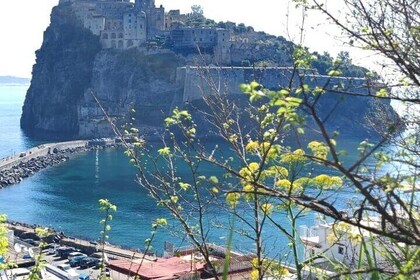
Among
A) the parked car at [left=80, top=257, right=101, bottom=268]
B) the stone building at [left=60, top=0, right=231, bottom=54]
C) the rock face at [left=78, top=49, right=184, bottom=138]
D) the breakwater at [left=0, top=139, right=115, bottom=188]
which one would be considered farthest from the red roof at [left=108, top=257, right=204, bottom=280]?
the rock face at [left=78, top=49, right=184, bottom=138]

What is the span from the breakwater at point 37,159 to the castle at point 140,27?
32.2 feet

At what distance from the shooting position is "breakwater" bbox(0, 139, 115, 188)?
3522cm

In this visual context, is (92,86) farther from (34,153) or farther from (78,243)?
(78,243)

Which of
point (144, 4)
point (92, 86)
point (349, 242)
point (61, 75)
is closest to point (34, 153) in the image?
point (92, 86)

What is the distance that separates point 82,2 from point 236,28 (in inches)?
558

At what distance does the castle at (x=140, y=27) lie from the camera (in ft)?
165

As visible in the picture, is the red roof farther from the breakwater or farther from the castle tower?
the castle tower

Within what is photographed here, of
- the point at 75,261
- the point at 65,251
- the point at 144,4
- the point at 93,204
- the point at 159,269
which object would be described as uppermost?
the point at 144,4

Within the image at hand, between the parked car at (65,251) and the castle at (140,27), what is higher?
the castle at (140,27)

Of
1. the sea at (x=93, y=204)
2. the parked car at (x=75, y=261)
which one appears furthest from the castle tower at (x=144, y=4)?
the parked car at (x=75, y=261)

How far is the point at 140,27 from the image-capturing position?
170ft

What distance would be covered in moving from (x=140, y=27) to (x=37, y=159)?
1657cm

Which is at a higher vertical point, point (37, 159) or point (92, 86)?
point (92, 86)

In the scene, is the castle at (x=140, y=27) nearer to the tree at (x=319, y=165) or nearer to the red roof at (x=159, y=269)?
the red roof at (x=159, y=269)
